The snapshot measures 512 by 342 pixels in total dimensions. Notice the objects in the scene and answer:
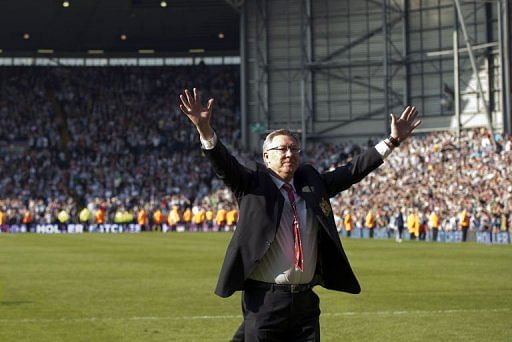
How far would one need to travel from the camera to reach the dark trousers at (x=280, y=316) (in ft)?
25.7

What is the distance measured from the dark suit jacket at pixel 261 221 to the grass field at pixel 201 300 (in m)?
6.64

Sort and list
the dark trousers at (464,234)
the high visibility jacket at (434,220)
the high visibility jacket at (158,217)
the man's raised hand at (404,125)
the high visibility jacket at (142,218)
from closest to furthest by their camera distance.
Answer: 1. the man's raised hand at (404,125)
2. the dark trousers at (464,234)
3. the high visibility jacket at (434,220)
4. the high visibility jacket at (158,217)
5. the high visibility jacket at (142,218)

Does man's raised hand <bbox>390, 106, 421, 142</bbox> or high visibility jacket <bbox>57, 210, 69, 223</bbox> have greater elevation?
man's raised hand <bbox>390, 106, 421, 142</bbox>

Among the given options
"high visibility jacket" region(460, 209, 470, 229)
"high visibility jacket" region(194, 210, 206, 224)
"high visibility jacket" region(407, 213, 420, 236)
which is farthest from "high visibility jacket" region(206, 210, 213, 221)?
"high visibility jacket" region(460, 209, 470, 229)

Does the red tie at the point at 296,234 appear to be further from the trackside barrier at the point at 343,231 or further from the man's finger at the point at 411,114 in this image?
the trackside barrier at the point at 343,231

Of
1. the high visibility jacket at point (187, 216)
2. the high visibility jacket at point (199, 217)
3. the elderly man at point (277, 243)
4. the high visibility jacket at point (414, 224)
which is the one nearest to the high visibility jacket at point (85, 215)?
the high visibility jacket at point (187, 216)

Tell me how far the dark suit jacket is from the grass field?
6.64 meters

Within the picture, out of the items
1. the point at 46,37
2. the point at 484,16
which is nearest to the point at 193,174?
the point at 46,37

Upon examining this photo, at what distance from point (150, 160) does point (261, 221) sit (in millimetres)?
71847

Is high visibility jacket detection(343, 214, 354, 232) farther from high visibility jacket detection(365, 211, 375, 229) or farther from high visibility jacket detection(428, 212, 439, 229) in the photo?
high visibility jacket detection(428, 212, 439, 229)

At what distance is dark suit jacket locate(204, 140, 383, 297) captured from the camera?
789cm

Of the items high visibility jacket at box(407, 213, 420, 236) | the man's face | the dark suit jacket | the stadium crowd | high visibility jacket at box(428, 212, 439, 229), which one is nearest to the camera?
the dark suit jacket

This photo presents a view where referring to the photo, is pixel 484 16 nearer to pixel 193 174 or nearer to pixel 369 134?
pixel 369 134

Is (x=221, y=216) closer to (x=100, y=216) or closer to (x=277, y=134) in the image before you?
(x=100, y=216)
